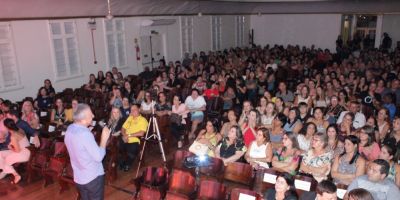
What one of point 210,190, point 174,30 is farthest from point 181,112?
point 174,30

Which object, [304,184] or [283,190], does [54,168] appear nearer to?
[283,190]

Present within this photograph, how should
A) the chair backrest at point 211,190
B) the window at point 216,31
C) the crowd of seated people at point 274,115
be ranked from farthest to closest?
1. the window at point 216,31
2. the crowd of seated people at point 274,115
3. the chair backrest at point 211,190

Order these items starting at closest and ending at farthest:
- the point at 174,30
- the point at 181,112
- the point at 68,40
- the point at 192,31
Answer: the point at 181,112, the point at 68,40, the point at 174,30, the point at 192,31

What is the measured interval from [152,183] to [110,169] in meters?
1.39

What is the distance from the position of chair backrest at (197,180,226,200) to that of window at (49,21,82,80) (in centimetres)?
702

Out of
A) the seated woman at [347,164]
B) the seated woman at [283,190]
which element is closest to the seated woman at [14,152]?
the seated woman at [283,190]

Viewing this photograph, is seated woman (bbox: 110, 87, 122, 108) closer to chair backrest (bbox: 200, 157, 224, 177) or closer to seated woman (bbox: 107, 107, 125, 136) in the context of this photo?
seated woman (bbox: 107, 107, 125, 136)

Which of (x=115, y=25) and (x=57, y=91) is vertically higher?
(x=115, y=25)

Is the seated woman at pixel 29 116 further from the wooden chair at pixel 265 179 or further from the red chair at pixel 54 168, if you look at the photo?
the wooden chair at pixel 265 179

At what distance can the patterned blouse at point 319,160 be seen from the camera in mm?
4754

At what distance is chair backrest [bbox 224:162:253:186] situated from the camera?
479 centimetres

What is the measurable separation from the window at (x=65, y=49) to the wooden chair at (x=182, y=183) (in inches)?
259

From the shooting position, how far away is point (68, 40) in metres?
10.2

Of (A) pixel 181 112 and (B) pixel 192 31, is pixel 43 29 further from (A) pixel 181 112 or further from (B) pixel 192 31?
(B) pixel 192 31
